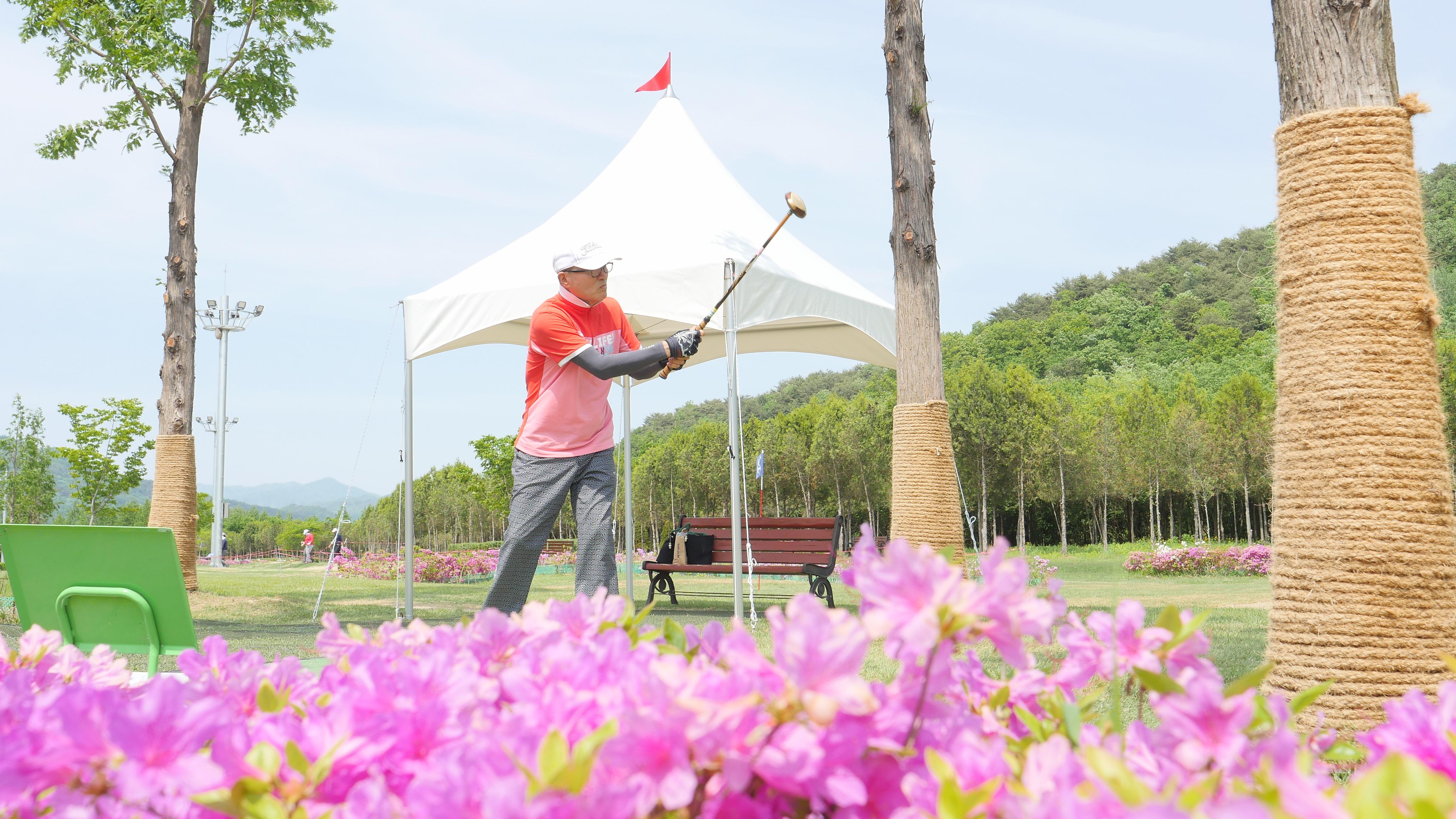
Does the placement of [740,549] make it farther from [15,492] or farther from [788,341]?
[15,492]

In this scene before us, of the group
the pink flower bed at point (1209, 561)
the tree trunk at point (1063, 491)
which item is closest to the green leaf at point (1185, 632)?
the pink flower bed at point (1209, 561)

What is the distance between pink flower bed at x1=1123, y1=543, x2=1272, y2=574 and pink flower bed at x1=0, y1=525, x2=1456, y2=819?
49.5 feet

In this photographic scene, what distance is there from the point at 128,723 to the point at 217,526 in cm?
2849

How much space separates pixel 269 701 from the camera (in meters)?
0.69

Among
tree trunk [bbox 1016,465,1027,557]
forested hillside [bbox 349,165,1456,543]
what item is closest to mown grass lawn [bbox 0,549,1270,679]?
forested hillside [bbox 349,165,1456,543]

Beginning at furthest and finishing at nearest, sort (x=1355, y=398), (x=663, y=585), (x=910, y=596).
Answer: (x=663, y=585)
(x=1355, y=398)
(x=910, y=596)

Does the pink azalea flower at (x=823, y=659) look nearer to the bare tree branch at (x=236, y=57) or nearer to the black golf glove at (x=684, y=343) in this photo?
the black golf glove at (x=684, y=343)

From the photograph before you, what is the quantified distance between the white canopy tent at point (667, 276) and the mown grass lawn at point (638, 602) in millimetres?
977

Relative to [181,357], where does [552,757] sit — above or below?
below

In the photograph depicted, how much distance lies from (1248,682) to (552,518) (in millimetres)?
3546

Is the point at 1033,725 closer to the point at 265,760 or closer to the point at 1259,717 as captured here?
the point at 1259,717

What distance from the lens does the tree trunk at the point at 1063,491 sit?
2884 centimetres

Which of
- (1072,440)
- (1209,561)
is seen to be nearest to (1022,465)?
(1072,440)

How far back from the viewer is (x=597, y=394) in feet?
13.1
